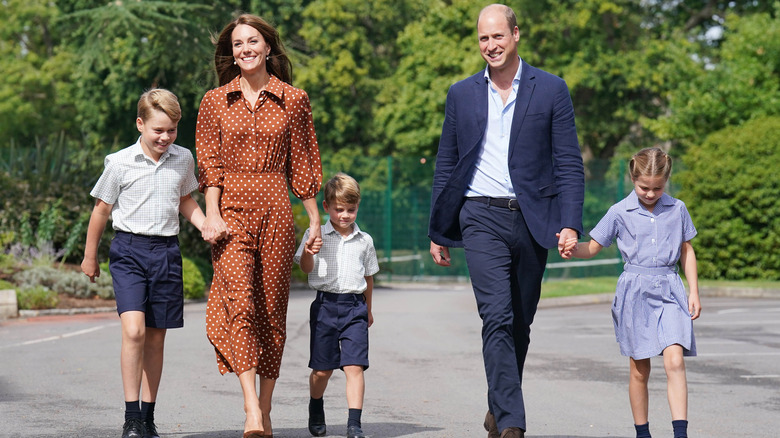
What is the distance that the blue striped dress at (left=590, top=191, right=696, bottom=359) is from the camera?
18.8 ft

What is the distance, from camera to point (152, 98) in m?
5.84

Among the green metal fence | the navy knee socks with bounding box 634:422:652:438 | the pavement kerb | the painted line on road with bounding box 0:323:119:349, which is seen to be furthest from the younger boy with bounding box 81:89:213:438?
the green metal fence

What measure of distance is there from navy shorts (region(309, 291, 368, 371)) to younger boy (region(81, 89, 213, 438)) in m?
0.74

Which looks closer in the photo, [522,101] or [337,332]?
[522,101]

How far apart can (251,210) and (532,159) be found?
53.7 inches

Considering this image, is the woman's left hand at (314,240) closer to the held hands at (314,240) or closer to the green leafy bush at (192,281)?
the held hands at (314,240)

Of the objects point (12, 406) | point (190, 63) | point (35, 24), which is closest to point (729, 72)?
point (190, 63)

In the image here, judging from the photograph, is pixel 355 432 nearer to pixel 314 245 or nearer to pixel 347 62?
Answer: pixel 314 245

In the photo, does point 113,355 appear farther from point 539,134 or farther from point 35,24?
point 35,24

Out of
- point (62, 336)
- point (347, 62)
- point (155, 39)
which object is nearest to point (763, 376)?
point (62, 336)

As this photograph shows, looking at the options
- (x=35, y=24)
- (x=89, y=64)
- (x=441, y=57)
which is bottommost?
(x=89, y=64)

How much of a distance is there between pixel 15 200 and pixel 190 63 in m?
6.58

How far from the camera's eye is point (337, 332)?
6172 mm

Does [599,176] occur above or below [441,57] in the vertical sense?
below
